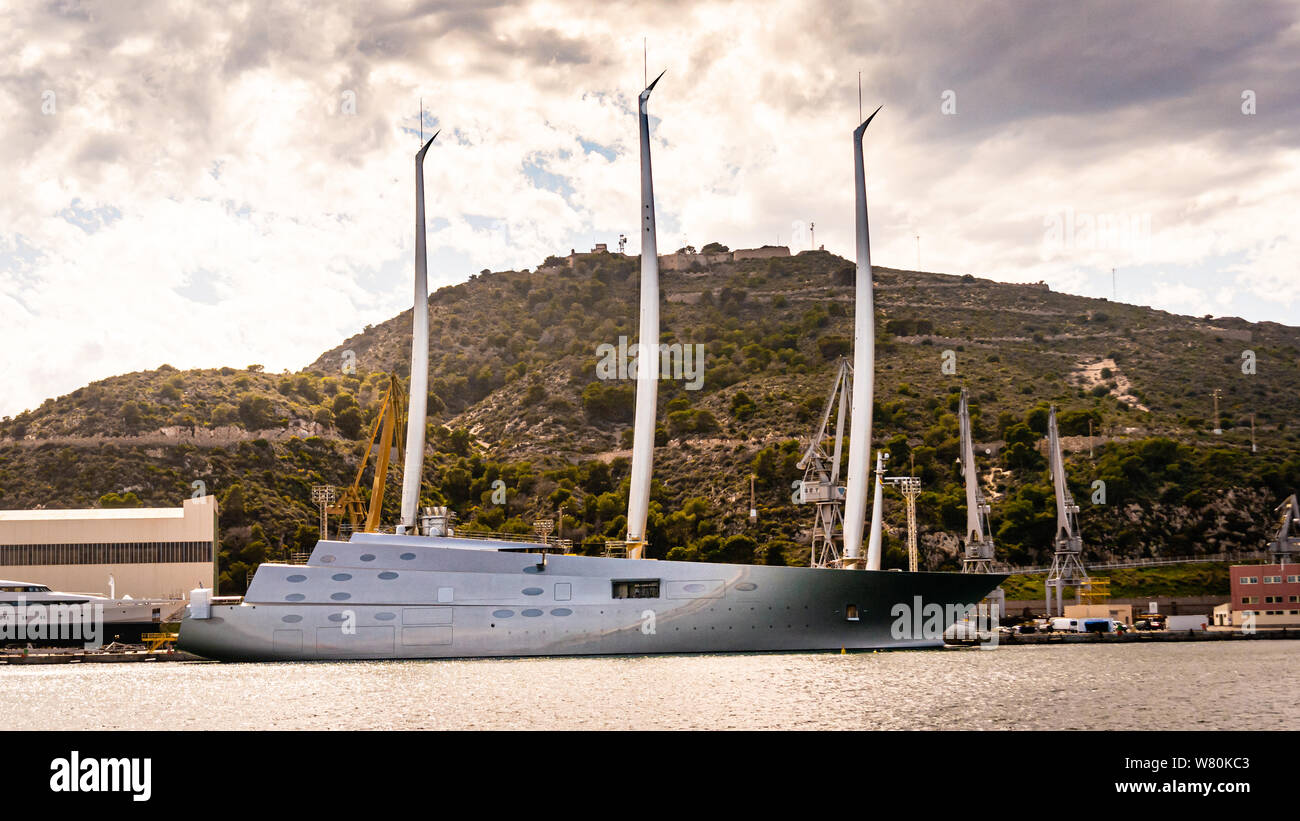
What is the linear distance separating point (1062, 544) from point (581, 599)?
4201cm

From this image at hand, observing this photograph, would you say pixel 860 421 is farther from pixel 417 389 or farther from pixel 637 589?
pixel 417 389

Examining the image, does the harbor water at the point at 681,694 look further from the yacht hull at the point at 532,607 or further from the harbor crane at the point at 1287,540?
the harbor crane at the point at 1287,540

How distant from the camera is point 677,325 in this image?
14538 cm

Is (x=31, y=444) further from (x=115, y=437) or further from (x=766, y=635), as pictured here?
(x=766, y=635)

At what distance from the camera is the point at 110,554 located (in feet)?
218

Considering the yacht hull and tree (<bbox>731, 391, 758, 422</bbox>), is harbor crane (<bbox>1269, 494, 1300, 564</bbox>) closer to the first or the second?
the yacht hull

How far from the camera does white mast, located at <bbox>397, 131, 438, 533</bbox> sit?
46.8 m

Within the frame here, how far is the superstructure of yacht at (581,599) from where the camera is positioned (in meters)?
42.2

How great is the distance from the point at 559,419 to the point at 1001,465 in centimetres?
4417

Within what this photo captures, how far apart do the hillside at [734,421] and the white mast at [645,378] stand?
3400cm

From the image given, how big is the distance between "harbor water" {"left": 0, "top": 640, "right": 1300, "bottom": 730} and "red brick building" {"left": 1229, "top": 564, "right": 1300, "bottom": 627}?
2577cm

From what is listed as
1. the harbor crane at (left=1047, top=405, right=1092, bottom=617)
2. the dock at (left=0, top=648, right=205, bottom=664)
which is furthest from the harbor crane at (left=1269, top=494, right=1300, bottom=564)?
the dock at (left=0, top=648, right=205, bottom=664)

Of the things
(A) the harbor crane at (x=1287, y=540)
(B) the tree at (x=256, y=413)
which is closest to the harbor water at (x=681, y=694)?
(A) the harbor crane at (x=1287, y=540)
